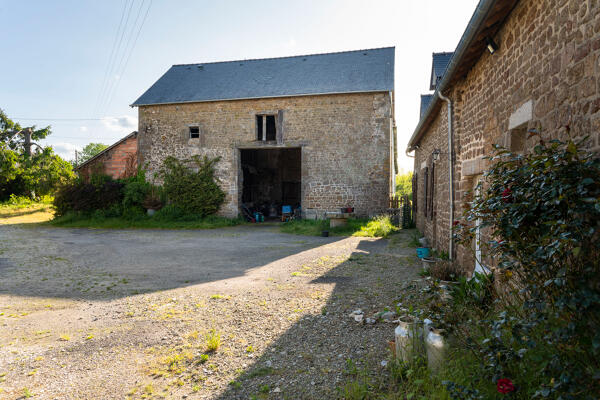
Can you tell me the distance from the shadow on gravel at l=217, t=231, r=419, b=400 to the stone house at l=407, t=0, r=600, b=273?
145 cm

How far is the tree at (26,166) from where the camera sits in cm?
2433

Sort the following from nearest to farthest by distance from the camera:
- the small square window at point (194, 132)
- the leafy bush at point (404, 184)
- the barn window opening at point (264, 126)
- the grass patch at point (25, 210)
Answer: the barn window opening at point (264, 126) → the small square window at point (194, 132) → the grass patch at point (25, 210) → the leafy bush at point (404, 184)

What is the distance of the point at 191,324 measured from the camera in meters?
4.09

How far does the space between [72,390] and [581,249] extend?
3.60 m

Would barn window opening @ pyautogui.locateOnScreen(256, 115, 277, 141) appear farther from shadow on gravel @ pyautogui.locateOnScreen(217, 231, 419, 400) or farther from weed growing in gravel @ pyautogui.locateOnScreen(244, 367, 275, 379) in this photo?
weed growing in gravel @ pyautogui.locateOnScreen(244, 367, 275, 379)

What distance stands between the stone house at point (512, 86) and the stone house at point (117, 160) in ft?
59.0

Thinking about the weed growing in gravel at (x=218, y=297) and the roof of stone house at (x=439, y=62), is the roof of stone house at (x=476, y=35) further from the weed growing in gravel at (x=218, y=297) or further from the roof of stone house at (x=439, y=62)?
the roof of stone house at (x=439, y=62)

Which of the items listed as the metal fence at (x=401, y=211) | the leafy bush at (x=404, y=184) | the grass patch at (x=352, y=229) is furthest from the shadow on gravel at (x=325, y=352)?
the leafy bush at (x=404, y=184)

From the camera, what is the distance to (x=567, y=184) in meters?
1.90

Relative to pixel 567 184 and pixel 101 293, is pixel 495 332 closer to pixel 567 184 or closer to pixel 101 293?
pixel 567 184

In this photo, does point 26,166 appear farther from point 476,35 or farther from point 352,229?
point 476,35

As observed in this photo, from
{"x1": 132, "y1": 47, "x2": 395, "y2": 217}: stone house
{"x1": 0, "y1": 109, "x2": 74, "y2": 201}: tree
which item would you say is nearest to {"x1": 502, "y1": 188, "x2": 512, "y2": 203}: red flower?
{"x1": 132, "y1": 47, "x2": 395, "y2": 217}: stone house

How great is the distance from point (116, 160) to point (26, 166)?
10.0 metres

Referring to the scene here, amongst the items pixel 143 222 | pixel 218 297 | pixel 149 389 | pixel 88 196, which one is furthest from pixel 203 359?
pixel 88 196
